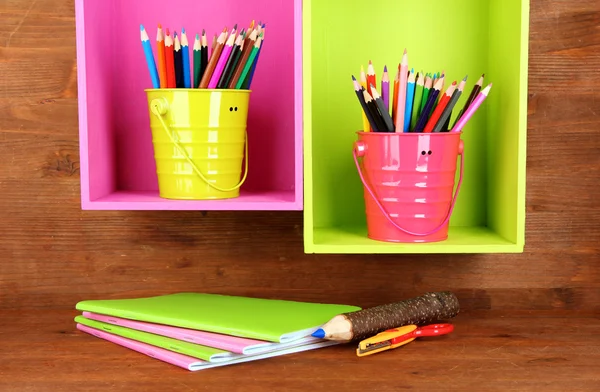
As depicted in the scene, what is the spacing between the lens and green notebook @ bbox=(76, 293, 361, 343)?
A: 34.5 inches

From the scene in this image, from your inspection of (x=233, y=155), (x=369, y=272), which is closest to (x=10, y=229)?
(x=233, y=155)

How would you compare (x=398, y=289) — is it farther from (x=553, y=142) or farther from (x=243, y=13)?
(x=243, y=13)

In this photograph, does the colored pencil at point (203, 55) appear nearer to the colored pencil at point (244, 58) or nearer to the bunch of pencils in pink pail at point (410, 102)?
the colored pencil at point (244, 58)

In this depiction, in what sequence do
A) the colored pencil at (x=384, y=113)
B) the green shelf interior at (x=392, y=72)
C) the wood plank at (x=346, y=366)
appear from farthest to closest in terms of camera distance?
the green shelf interior at (x=392, y=72), the colored pencil at (x=384, y=113), the wood plank at (x=346, y=366)

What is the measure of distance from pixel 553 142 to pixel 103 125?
0.60m

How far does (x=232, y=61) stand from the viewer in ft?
3.08

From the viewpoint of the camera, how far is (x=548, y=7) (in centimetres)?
108

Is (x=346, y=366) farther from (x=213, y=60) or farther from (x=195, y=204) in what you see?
(x=213, y=60)

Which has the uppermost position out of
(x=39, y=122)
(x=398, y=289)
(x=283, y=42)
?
(x=283, y=42)

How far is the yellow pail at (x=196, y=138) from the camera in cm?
94

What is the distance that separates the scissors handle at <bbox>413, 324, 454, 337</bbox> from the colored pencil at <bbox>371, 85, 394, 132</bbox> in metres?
0.24

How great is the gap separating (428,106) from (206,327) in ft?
1.17

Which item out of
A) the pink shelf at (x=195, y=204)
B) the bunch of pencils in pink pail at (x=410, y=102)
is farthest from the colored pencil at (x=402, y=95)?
the pink shelf at (x=195, y=204)

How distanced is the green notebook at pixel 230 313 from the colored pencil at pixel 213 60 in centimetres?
27
